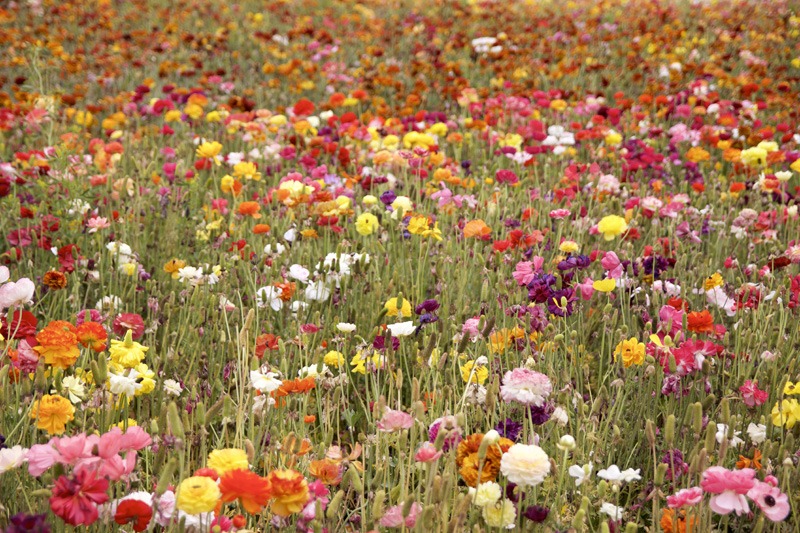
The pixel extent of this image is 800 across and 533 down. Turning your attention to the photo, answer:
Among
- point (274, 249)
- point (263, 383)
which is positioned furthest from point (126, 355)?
point (274, 249)

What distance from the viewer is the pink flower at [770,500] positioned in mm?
1338

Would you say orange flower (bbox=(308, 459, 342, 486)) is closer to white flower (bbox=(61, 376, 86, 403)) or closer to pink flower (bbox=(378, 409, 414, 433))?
pink flower (bbox=(378, 409, 414, 433))

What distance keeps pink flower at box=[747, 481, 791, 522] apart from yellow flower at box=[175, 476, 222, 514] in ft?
2.94

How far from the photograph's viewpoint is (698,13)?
30.6 ft

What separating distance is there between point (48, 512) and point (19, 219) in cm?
213

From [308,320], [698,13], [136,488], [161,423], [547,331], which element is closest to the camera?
[136,488]

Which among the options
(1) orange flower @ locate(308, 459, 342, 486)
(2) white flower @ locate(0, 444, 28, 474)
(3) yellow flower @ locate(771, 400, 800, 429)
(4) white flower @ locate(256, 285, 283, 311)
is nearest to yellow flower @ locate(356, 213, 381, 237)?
(4) white flower @ locate(256, 285, 283, 311)

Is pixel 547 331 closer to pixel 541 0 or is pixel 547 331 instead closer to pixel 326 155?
pixel 326 155

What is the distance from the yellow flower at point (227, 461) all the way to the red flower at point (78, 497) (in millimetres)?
188

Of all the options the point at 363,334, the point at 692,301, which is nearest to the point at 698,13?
the point at 692,301

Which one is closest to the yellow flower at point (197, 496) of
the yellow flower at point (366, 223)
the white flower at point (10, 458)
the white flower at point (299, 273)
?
the white flower at point (10, 458)

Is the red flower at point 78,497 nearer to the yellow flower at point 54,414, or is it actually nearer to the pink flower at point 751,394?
the yellow flower at point 54,414

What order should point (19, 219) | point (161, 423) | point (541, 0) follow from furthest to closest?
point (541, 0) → point (19, 219) → point (161, 423)

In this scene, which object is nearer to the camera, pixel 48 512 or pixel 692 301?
pixel 48 512
